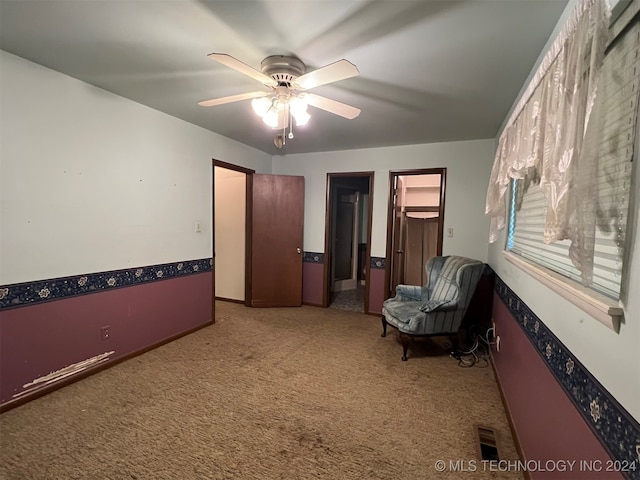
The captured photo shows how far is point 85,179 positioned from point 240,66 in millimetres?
1681

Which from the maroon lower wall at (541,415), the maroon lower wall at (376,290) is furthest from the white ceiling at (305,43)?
the maroon lower wall at (376,290)

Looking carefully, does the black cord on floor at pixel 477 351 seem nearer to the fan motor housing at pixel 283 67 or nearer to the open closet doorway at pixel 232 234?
the fan motor housing at pixel 283 67

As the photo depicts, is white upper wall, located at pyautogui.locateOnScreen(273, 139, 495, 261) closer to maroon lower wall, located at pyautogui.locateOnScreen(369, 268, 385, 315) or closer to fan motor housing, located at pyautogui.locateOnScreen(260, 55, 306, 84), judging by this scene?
maroon lower wall, located at pyautogui.locateOnScreen(369, 268, 385, 315)

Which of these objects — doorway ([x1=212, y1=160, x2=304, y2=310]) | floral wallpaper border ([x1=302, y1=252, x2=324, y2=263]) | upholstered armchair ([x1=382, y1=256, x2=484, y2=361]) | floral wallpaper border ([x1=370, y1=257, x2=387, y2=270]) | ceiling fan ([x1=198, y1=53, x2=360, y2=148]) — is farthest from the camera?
floral wallpaper border ([x1=302, y1=252, x2=324, y2=263])

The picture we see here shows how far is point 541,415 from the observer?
137cm

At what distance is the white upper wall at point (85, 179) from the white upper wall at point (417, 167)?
5.63ft

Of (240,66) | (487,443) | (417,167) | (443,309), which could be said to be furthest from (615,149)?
(417,167)

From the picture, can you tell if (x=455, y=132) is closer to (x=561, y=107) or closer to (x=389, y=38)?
(x=389, y=38)

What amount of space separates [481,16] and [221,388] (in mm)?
2821

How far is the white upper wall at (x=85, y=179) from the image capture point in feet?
6.31

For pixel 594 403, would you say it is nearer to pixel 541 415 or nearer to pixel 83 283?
pixel 541 415

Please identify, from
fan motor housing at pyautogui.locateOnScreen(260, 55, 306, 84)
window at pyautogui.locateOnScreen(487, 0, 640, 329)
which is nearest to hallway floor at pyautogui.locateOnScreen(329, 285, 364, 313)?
fan motor housing at pyautogui.locateOnScreen(260, 55, 306, 84)

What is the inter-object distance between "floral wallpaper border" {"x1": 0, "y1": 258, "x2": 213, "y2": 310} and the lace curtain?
2963mm

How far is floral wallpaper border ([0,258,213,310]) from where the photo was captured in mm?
1944
